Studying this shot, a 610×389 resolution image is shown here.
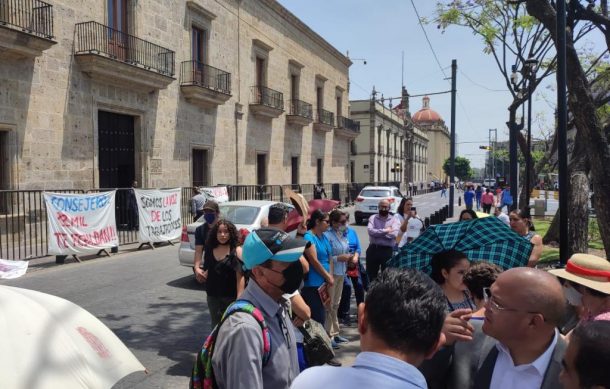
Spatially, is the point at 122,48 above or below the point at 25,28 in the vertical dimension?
above

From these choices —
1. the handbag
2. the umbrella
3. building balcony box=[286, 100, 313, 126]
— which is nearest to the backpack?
the umbrella

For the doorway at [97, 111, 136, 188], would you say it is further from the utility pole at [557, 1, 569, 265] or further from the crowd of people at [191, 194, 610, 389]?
the crowd of people at [191, 194, 610, 389]

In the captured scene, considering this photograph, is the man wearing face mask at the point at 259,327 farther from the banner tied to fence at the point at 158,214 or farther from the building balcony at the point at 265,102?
the building balcony at the point at 265,102

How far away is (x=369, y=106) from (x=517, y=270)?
4908 centimetres

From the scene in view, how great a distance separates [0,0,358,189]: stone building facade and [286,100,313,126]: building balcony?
0.10m

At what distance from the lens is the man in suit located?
6.27 feet

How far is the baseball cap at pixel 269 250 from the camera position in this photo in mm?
2299

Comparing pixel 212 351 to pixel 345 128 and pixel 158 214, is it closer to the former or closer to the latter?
pixel 158 214

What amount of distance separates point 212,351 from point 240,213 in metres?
7.36

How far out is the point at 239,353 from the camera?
2.00m

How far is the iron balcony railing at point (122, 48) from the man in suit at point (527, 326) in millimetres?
14378

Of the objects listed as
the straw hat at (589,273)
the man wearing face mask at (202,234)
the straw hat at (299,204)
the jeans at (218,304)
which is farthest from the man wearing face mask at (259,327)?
the straw hat at (299,204)

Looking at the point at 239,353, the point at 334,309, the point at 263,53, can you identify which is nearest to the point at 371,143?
the point at 263,53

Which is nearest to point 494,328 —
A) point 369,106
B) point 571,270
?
point 571,270
